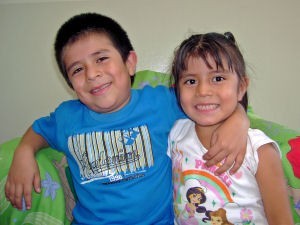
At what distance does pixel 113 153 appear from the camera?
31.8 inches

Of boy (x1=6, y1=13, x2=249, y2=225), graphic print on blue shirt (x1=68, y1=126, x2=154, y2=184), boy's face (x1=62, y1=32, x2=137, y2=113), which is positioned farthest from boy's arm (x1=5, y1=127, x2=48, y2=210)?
boy's face (x1=62, y1=32, x2=137, y2=113)

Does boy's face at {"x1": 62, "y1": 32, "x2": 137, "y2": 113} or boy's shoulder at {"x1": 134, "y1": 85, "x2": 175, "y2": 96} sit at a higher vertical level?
boy's face at {"x1": 62, "y1": 32, "x2": 137, "y2": 113}

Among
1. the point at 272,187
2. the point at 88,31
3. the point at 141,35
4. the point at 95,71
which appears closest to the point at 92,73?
the point at 95,71

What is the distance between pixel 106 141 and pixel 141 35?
2.27 feet

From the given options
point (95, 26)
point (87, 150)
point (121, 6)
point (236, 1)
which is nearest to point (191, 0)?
point (236, 1)

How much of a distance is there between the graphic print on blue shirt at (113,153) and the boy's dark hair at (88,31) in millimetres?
217

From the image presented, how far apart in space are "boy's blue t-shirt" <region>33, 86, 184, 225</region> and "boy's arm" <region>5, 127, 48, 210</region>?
0.30ft

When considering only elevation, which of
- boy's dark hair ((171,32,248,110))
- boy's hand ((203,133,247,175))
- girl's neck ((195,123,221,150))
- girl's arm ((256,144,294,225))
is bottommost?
girl's arm ((256,144,294,225))

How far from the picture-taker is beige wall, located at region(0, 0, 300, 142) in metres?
1.33

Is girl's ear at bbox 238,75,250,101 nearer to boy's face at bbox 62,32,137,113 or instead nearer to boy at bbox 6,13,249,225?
boy at bbox 6,13,249,225

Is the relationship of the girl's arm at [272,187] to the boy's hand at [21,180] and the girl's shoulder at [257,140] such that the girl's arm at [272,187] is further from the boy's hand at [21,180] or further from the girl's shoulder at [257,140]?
the boy's hand at [21,180]

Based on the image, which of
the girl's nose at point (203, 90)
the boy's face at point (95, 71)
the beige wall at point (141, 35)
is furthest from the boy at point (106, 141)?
the beige wall at point (141, 35)

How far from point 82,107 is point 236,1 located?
887 millimetres

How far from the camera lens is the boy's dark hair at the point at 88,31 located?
0.82 meters
